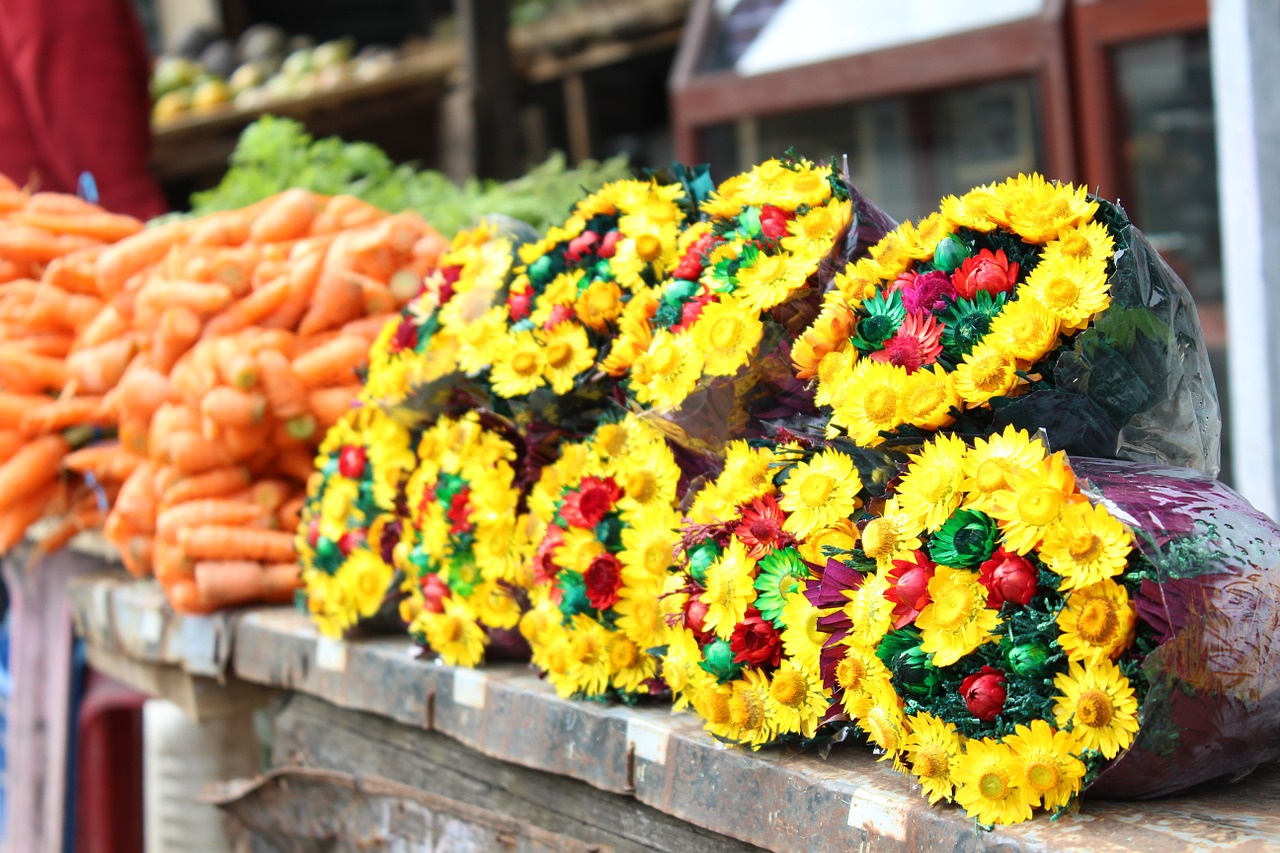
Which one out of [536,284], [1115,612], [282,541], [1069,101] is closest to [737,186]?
[536,284]

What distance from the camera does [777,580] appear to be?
1139 millimetres

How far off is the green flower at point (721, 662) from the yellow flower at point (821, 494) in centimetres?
13

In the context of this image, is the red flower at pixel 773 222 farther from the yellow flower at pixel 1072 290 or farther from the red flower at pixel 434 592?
the red flower at pixel 434 592

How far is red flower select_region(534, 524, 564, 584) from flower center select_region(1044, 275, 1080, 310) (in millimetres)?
586

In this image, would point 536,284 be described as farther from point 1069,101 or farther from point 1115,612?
point 1069,101

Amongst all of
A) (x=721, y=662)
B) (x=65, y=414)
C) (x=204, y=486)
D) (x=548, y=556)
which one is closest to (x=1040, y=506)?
(x=721, y=662)

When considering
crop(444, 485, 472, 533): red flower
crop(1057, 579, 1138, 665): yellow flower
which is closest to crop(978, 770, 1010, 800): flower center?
crop(1057, 579, 1138, 665): yellow flower

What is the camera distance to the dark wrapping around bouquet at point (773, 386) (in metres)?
1.21

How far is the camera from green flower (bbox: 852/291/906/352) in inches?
43.2

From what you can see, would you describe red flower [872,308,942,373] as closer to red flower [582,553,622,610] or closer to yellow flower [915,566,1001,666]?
yellow flower [915,566,1001,666]

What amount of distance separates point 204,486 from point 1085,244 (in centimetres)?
151

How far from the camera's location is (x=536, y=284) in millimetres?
1560

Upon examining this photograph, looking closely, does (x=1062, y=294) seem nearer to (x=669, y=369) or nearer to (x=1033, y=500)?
(x=1033, y=500)

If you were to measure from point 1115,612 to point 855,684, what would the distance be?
0.76ft
